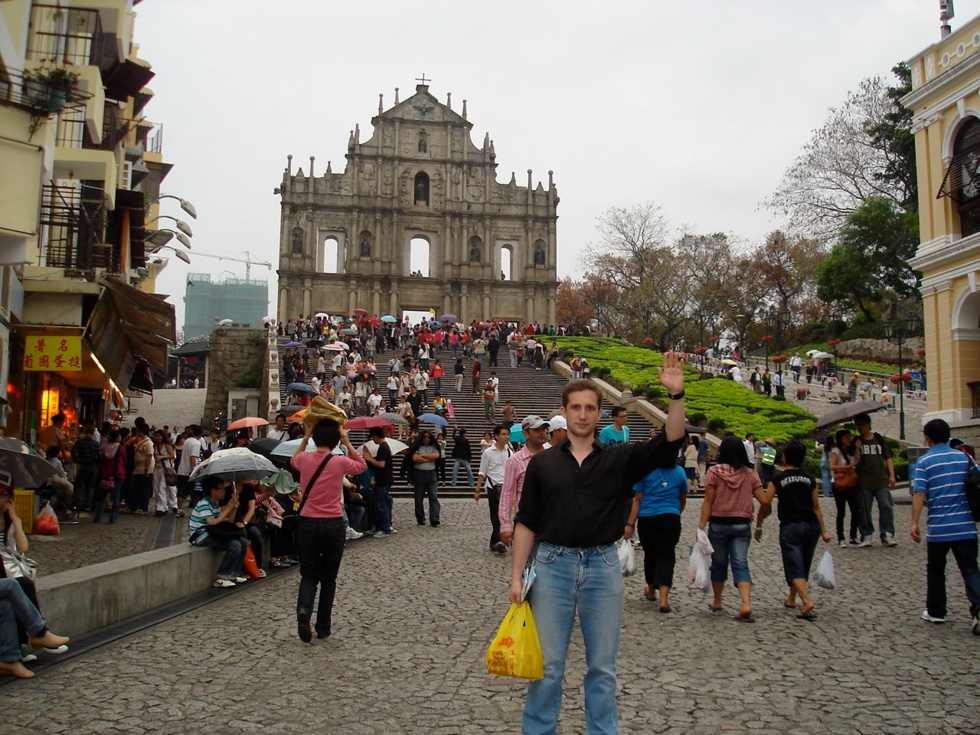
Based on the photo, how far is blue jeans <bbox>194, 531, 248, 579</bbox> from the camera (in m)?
9.77

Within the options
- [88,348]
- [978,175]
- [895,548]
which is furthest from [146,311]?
[978,175]

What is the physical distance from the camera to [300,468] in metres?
7.52

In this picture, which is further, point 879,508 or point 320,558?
point 879,508

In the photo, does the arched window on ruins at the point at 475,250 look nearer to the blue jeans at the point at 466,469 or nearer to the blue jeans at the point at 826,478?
the blue jeans at the point at 466,469

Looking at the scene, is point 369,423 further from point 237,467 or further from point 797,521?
point 797,521

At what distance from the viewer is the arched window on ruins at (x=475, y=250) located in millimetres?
63381

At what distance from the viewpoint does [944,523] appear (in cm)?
783

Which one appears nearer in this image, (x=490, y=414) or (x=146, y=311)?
(x=146, y=311)

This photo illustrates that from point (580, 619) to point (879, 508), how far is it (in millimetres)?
9198

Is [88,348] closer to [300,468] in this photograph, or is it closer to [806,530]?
[300,468]

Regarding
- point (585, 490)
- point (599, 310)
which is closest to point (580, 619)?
point (585, 490)

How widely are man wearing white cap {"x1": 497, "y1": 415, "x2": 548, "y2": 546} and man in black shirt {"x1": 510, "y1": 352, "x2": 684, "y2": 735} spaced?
2361mm

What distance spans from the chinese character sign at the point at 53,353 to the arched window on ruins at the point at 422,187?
1924 inches

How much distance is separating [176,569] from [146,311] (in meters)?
9.40
